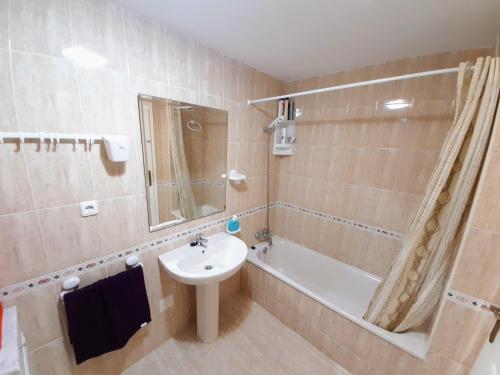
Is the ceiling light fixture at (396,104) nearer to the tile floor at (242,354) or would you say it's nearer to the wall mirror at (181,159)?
the wall mirror at (181,159)

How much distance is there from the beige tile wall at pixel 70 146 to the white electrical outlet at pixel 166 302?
3.4 inches

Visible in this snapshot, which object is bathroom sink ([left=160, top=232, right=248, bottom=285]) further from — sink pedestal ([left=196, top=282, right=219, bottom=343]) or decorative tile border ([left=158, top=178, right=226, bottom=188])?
decorative tile border ([left=158, top=178, right=226, bottom=188])

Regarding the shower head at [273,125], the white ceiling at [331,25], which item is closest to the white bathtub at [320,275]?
the shower head at [273,125]

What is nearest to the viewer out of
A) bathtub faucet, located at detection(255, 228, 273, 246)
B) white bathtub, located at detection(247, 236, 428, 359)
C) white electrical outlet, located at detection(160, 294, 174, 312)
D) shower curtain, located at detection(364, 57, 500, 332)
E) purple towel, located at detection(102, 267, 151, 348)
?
shower curtain, located at detection(364, 57, 500, 332)

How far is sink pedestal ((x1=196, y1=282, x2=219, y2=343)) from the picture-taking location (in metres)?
1.53

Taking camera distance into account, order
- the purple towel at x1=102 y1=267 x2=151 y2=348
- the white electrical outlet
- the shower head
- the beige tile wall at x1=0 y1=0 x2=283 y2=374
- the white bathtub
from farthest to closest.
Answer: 1. the shower head
2. the white bathtub
3. the white electrical outlet
4. the purple towel at x1=102 y1=267 x2=151 y2=348
5. the beige tile wall at x1=0 y1=0 x2=283 y2=374

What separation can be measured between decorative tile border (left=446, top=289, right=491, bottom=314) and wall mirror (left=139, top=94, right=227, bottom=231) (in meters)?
1.57

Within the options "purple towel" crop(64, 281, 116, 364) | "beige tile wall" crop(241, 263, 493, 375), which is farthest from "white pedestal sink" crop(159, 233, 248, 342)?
"beige tile wall" crop(241, 263, 493, 375)

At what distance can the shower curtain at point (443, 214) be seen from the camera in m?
0.97

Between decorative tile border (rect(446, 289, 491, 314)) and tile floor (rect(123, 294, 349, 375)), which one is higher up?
decorative tile border (rect(446, 289, 491, 314))

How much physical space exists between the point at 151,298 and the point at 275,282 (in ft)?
3.33

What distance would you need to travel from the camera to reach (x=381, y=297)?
1366 millimetres

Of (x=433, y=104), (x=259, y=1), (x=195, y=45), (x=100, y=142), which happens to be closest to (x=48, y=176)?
(x=100, y=142)

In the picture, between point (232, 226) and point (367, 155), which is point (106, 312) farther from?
point (367, 155)
